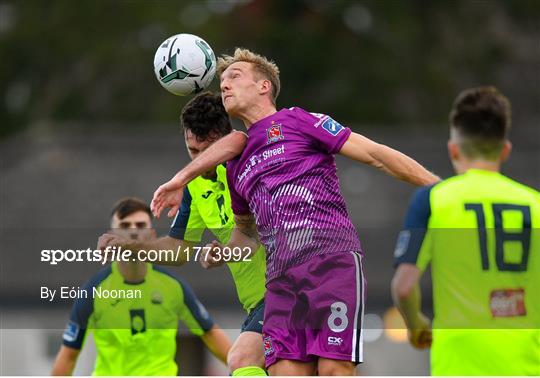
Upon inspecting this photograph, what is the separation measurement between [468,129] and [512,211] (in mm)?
444

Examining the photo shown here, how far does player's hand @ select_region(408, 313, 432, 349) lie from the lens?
6.48m

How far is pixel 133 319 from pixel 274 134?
9.43 feet

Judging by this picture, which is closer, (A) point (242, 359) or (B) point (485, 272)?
(B) point (485, 272)

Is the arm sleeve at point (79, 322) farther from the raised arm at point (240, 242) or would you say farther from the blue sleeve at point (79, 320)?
the raised arm at point (240, 242)

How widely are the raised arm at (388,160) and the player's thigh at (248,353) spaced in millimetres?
1291

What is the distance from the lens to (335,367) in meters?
7.48

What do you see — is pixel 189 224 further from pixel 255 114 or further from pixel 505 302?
pixel 505 302

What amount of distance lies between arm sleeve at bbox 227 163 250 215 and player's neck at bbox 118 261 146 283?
1.97 metres

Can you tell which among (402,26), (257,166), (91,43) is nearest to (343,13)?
(402,26)

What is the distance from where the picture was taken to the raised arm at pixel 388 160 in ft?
24.6

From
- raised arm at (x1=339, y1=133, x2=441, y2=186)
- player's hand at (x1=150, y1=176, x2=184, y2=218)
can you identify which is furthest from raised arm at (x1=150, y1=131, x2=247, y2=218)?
raised arm at (x1=339, y1=133, x2=441, y2=186)

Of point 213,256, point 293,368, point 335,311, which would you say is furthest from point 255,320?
point 335,311

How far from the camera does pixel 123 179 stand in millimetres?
30562

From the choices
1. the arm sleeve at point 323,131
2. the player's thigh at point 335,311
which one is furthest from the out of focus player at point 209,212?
the arm sleeve at point 323,131
